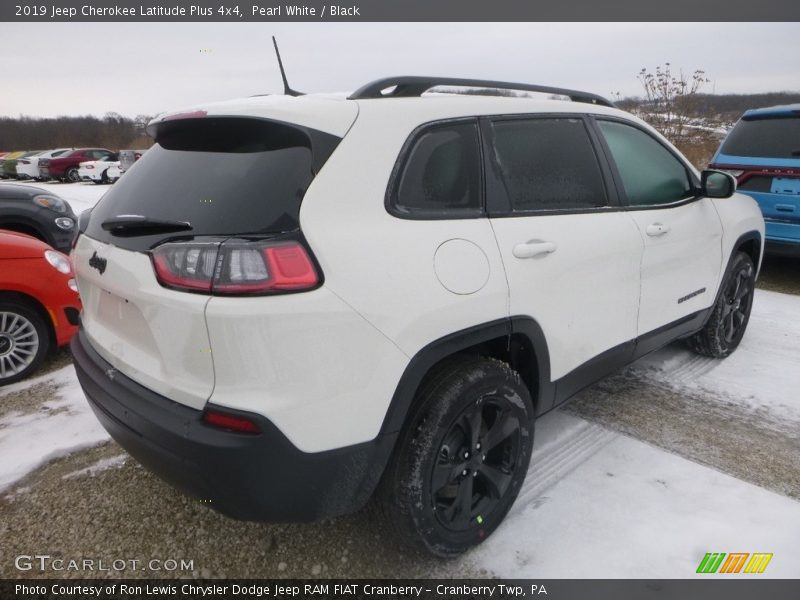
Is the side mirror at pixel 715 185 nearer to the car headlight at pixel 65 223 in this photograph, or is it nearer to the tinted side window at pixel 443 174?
the tinted side window at pixel 443 174

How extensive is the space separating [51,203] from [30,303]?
241 cm

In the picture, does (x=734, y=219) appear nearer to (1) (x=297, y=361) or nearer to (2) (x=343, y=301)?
(2) (x=343, y=301)

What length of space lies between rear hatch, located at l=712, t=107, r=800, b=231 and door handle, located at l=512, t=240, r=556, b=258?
4323 millimetres

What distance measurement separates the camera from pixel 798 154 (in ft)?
16.9

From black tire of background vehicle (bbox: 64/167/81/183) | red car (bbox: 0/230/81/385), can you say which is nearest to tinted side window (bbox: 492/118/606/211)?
red car (bbox: 0/230/81/385)

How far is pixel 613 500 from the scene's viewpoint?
2439 mm

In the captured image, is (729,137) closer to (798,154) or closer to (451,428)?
(798,154)

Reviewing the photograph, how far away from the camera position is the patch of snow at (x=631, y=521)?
2.11m

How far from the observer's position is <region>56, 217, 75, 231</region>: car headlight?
5.62m

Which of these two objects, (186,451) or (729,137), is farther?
(729,137)

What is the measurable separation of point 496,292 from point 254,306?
35.2 inches

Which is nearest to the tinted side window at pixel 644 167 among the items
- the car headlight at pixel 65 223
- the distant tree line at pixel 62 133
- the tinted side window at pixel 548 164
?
the tinted side window at pixel 548 164

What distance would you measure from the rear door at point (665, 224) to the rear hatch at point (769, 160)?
96.4 inches

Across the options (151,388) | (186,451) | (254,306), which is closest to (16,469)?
(151,388)
